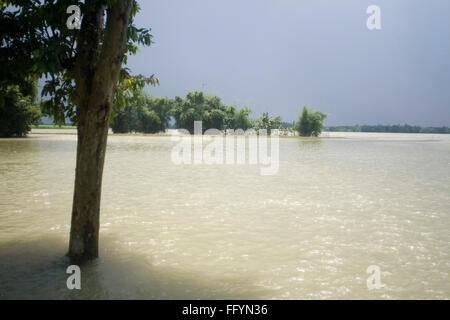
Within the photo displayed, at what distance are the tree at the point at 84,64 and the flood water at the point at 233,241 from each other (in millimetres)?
868

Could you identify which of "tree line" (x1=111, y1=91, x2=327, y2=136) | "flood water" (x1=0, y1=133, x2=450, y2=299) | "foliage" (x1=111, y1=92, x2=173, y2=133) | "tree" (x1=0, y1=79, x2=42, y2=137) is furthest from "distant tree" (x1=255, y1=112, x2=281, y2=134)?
"flood water" (x1=0, y1=133, x2=450, y2=299)

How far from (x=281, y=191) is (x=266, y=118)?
88.8 m

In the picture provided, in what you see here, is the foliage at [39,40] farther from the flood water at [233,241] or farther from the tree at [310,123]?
the tree at [310,123]

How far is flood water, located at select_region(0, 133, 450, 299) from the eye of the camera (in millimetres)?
4750

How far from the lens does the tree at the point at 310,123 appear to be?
304 feet

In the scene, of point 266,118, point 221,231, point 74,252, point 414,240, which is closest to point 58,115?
point 74,252

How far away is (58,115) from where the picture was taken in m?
6.32

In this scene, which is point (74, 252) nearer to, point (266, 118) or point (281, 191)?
point (281, 191)

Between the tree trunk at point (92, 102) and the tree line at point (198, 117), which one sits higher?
the tree line at point (198, 117)

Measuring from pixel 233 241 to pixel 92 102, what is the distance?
351 cm
